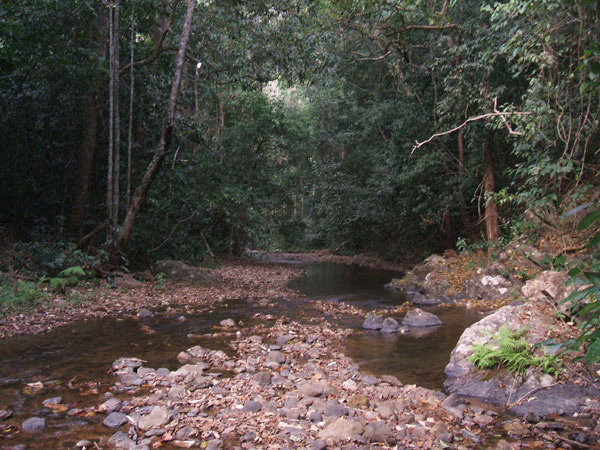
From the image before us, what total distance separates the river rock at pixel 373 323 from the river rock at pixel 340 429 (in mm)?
4494

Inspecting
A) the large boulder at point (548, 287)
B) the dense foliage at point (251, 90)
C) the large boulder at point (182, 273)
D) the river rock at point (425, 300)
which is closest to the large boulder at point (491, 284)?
the river rock at point (425, 300)

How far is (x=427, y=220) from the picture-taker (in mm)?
16484

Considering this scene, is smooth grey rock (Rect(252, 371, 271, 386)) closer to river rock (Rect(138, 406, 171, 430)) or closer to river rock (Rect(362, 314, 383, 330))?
river rock (Rect(138, 406, 171, 430))

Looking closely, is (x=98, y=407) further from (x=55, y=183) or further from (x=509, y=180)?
(x=509, y=180)

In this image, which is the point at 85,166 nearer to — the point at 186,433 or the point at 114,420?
the point at 114,420

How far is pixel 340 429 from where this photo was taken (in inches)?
156

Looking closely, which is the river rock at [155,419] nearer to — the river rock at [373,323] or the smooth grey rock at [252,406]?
the smooth grey rock at [252,406]

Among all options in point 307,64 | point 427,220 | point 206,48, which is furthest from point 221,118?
point 427,220

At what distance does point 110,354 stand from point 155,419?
2609mm

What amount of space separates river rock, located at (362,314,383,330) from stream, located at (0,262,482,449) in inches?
8.3

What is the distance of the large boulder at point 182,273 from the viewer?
1366 cm

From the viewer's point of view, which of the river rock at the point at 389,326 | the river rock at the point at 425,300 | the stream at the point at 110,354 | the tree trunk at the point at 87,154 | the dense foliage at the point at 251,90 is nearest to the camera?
the stream at the point at 110,354

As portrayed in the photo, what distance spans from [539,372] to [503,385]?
0.40 metres

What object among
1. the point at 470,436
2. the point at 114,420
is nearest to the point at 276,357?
the point at 114,420
